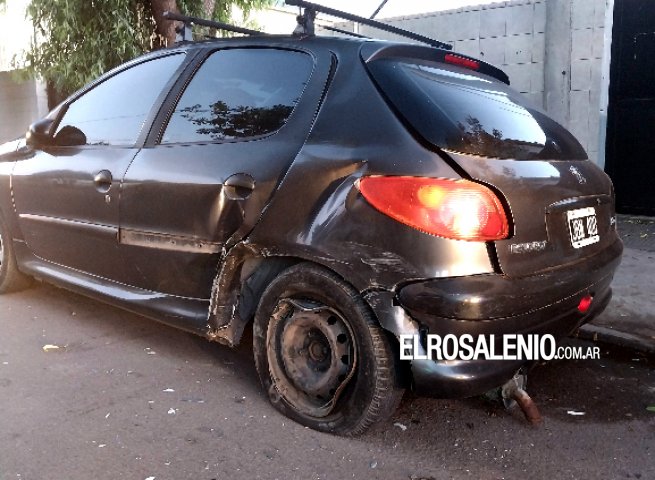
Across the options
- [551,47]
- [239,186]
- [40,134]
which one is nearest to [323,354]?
[239,186]

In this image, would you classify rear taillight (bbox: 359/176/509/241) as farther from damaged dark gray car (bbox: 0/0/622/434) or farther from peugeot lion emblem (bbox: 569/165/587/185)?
peugeot lion emblem (bbox: 569/165/587/185)

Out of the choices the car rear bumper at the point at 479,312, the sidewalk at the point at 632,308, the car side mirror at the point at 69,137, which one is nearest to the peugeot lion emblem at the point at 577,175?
the car rear bumper at the point at 479,312

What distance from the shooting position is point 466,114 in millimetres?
2453

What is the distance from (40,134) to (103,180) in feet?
2.87

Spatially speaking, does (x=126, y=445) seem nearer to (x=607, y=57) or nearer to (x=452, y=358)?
(x=452, y=358)

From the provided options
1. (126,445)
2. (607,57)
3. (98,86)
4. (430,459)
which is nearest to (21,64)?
(98,86)

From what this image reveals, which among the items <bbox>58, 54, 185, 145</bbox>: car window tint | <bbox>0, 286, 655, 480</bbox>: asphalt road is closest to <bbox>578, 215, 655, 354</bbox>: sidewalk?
<bbox>0, 286, 655, 480</bbox>: asphalt road

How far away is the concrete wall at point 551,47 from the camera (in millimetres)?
7746

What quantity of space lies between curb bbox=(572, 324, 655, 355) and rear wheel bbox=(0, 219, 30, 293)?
153 inches

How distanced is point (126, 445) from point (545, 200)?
1957 mm

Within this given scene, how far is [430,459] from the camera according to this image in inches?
96.3

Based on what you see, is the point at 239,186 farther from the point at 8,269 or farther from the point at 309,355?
the point at 8,269

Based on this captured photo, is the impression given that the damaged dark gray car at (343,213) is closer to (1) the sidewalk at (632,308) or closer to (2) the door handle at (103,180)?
(2) the door handle at (103,180)

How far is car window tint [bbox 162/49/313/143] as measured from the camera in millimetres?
2781
